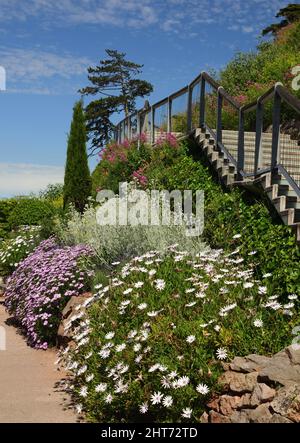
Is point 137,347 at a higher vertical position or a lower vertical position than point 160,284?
lower

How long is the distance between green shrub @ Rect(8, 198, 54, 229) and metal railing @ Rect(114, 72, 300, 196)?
13.8 feet

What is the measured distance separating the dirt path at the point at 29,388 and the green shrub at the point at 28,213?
11.2 m

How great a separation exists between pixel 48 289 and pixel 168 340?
3.81m

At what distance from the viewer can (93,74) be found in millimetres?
45406

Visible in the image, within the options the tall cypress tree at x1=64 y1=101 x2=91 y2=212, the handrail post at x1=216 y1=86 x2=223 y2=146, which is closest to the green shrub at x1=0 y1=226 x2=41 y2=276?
the tall cypress tree at x1=64 y1=101 x2=91 y2=212

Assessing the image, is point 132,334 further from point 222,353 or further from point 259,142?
point 259,142

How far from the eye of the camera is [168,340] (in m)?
4.99

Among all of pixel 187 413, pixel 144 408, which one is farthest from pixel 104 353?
pixel 187 413

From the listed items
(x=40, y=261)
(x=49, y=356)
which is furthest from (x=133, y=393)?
(x=40, y=261)

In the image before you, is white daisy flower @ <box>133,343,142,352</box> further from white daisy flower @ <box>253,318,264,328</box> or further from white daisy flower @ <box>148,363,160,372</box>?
white daisy flower @ <box>253,318,264,328</box>

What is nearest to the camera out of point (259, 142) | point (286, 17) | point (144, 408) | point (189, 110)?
point (144, 408)

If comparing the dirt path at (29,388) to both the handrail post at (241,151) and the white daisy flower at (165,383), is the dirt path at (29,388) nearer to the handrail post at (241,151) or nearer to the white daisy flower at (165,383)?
the white daisy flower at (165,383)

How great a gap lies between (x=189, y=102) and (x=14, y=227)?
905 cm
